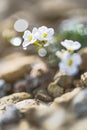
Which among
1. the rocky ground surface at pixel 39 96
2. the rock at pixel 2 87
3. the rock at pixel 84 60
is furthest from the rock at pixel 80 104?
the rock at pixel 2 87

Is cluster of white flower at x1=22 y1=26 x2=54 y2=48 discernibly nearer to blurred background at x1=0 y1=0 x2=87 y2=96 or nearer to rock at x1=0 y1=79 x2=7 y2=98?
blurred background at x1=0 y1=0 x2=87 y2=96

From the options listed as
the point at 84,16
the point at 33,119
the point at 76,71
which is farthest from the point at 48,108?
the point at 84,16

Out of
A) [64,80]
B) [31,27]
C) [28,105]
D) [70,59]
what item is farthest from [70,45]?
[31,27]

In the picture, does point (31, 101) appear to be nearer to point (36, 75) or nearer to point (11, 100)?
point (11, 100)

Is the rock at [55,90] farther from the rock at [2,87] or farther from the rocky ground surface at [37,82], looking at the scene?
the rock at [2,87]

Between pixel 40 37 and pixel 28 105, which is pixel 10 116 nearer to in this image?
pixel 28 105

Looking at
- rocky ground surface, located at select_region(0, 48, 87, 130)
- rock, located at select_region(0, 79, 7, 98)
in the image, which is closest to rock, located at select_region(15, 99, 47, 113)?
rocky ground surface, located at select_region(0, 48, 87, 130)

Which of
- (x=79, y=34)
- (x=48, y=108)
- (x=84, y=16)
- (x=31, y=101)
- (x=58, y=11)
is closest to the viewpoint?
(x=48, y=108)
